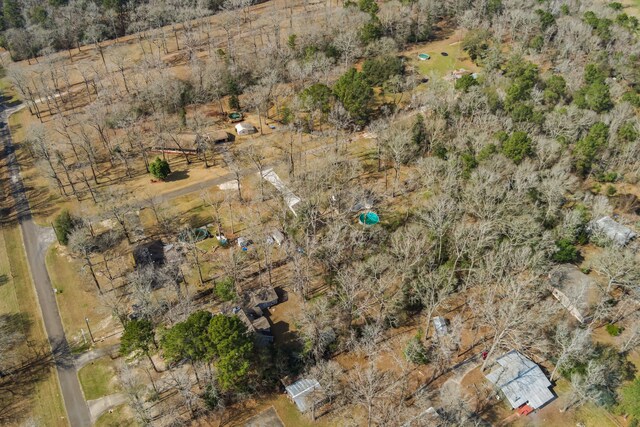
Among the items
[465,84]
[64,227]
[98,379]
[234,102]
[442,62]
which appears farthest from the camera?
[442,62]

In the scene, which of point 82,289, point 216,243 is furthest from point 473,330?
point 82,289

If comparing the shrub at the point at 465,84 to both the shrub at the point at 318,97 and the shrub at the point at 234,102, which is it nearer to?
the shrub at the point at 318,97

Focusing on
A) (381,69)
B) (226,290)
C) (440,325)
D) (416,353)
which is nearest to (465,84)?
(381,69)

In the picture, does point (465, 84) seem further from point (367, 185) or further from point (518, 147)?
point (367, 185)

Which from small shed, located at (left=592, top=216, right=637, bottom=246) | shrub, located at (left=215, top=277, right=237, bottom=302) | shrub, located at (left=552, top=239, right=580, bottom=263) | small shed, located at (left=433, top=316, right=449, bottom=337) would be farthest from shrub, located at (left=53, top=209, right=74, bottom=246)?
small shed, located at (left=592, top=216, right=637, bottom=246)

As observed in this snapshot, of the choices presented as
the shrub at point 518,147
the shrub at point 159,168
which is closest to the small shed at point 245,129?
the shrub at point 159,168

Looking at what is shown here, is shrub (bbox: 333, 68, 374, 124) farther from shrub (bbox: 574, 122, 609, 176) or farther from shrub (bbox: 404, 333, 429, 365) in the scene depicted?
shrub (bbox: 404, 333, 429, 365)
